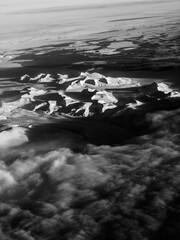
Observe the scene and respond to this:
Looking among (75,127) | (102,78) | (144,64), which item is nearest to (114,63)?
(144,64)

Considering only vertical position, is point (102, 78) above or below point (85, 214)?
above

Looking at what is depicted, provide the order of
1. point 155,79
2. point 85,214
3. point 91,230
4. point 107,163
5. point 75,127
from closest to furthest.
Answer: point 91,230, point 85,214, point 107,163, point 75,127, point 155,79

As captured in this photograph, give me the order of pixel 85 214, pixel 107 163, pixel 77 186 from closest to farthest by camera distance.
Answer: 1. pixel 85 214
2. pixel 77 186
3. pixel 107 163

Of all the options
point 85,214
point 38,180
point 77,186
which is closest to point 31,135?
point 38,180

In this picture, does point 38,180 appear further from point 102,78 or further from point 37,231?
point 102,78

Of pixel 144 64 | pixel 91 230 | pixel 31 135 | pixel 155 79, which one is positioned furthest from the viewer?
pixel 144 64

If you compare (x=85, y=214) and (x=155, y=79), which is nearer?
(x=85, y=214)

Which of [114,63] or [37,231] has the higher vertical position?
[114,63]

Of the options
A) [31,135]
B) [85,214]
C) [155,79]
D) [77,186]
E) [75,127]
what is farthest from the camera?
[155,79]

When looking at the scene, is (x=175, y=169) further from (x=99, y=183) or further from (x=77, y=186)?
(x=77, y=186)
